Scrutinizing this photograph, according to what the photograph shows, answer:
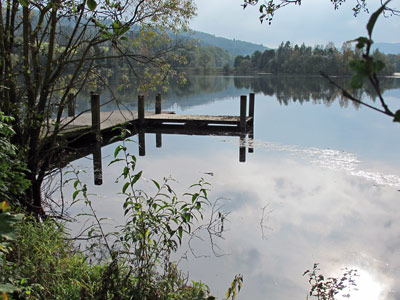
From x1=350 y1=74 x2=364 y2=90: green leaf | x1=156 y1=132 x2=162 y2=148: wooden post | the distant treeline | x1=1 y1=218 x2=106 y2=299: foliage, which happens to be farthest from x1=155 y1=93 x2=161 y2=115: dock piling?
the distant treeline

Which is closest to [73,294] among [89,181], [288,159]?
[89,181]

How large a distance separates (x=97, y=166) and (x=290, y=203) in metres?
4.42

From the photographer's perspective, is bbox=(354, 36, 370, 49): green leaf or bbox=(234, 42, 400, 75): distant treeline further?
bbox=(234, 42, 400, 75): distant treeline

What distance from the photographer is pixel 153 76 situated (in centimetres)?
709

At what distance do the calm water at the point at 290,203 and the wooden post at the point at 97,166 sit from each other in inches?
4.6

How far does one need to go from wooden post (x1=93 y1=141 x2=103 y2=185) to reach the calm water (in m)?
0.12

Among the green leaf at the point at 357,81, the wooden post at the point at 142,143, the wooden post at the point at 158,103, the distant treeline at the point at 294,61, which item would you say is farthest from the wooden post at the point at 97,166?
the distant treeline at the point at 294,61

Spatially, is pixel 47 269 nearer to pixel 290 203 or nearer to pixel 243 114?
pixel 290 203

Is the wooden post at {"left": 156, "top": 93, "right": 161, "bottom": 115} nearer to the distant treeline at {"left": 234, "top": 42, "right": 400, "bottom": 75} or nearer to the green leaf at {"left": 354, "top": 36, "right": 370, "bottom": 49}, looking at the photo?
the green leaf at {"left": 354, "top": 36, "right": 370, "bottom": 49}

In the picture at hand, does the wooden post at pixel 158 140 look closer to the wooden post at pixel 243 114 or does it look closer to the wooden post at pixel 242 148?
the wooden post at pixel 242 148

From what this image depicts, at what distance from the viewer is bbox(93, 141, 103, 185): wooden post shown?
823 cm

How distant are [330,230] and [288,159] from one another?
15.8 ft

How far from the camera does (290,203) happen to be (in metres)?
7.12

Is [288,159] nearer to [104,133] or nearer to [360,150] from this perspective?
[360,150]
